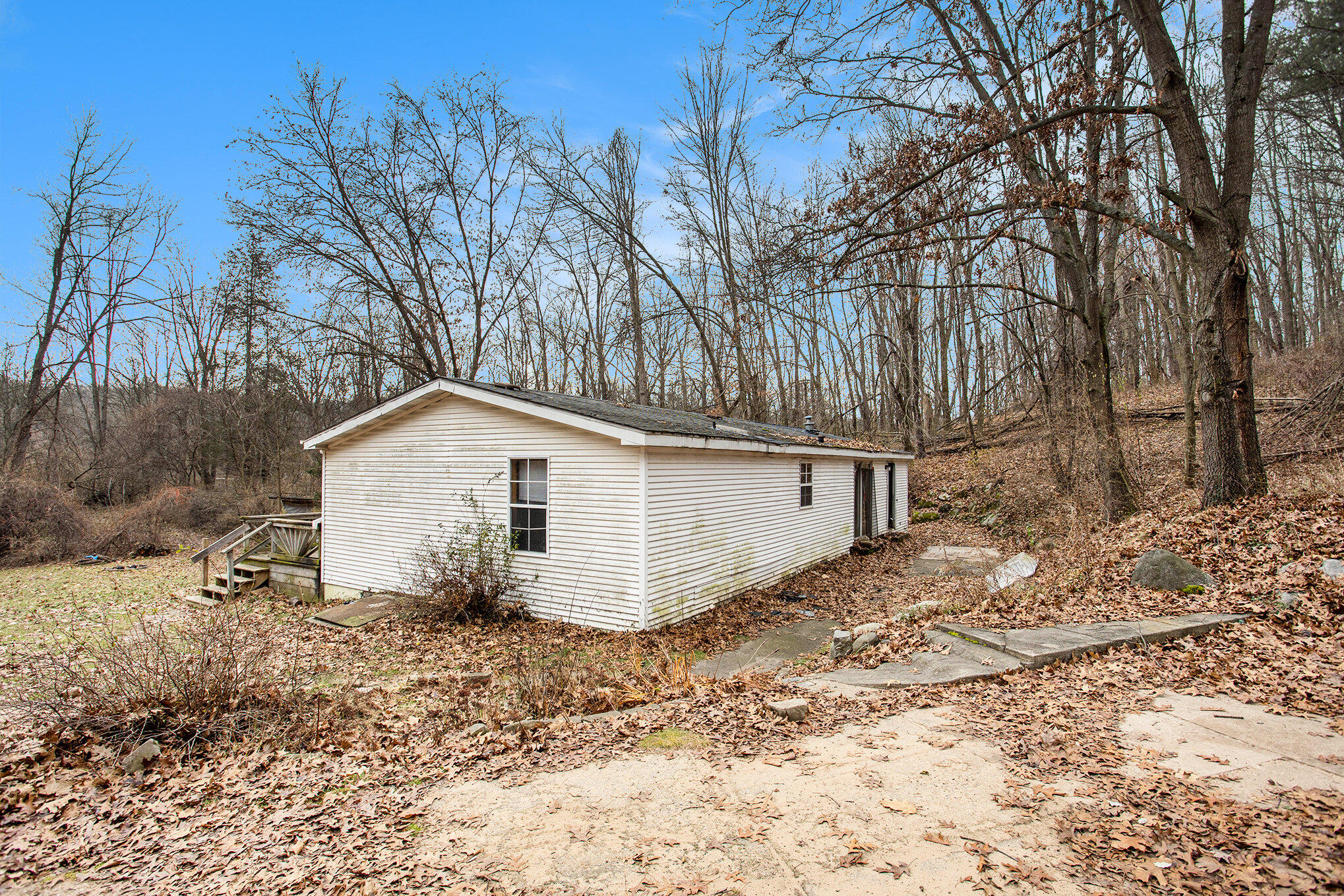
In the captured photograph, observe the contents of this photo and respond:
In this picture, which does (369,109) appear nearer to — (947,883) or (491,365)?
(491,365)

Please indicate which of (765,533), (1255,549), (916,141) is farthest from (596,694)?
(916,141)

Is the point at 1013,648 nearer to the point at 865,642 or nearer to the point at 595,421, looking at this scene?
the point at 865,642

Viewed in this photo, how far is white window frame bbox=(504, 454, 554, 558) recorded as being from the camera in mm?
8812

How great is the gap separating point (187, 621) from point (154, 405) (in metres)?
17.5

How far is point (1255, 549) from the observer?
6449 millimetres

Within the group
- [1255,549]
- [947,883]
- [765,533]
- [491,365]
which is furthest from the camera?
[491,365]

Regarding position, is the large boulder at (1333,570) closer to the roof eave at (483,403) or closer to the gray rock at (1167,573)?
the gray rock at (1167,573)

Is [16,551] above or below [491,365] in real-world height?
below

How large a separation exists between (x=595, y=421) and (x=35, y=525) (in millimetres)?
16731

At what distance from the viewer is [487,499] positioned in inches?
371

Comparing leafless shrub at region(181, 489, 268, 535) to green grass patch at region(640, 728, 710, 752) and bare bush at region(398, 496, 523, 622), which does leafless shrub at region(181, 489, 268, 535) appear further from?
green grass patch at region(640, 728, 710, 752)

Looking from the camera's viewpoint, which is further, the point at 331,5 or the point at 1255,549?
the point at 331,5

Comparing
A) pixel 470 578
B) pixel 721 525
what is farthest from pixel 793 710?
pixel 470 578

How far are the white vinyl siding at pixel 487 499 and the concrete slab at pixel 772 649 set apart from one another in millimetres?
1413
